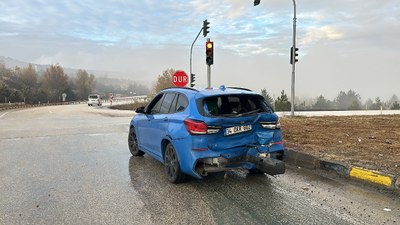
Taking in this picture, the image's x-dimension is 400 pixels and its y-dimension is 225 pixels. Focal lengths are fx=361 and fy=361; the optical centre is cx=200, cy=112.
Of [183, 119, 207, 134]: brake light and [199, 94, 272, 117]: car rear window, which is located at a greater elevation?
[199, 94, 272, 117]: car rear window

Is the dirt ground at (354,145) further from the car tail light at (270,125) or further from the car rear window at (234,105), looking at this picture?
the car rear window at (234,105)

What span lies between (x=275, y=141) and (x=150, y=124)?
103 inches

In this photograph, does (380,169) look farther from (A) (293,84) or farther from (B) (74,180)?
(A) (293,84)

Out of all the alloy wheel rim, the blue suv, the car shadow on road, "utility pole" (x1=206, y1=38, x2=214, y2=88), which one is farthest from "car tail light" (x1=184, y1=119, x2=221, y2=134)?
"utility pole" (x1=206, y1=38, x2=214, y2=88)

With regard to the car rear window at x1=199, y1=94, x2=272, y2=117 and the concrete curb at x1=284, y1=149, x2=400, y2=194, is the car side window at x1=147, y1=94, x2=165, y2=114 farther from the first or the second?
the concrete curb at x1=284, y1=149, x2=400, y2=194

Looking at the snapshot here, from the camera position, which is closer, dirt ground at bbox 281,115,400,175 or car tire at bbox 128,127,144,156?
dirt ground at bbox 281,115,400,175

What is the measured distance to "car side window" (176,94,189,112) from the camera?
622cm

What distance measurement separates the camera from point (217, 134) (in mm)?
5613

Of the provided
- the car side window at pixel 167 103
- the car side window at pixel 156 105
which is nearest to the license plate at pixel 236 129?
the car side window at pixel 167 103

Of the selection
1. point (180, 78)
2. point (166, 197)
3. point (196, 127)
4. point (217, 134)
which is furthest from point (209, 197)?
point (180, 78)

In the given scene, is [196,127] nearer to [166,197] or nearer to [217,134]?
[217,134]

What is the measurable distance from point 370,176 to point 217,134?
273 cm

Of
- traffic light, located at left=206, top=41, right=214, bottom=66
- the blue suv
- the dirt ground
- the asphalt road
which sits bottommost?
the asphalt road

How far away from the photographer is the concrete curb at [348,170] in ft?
18.9
